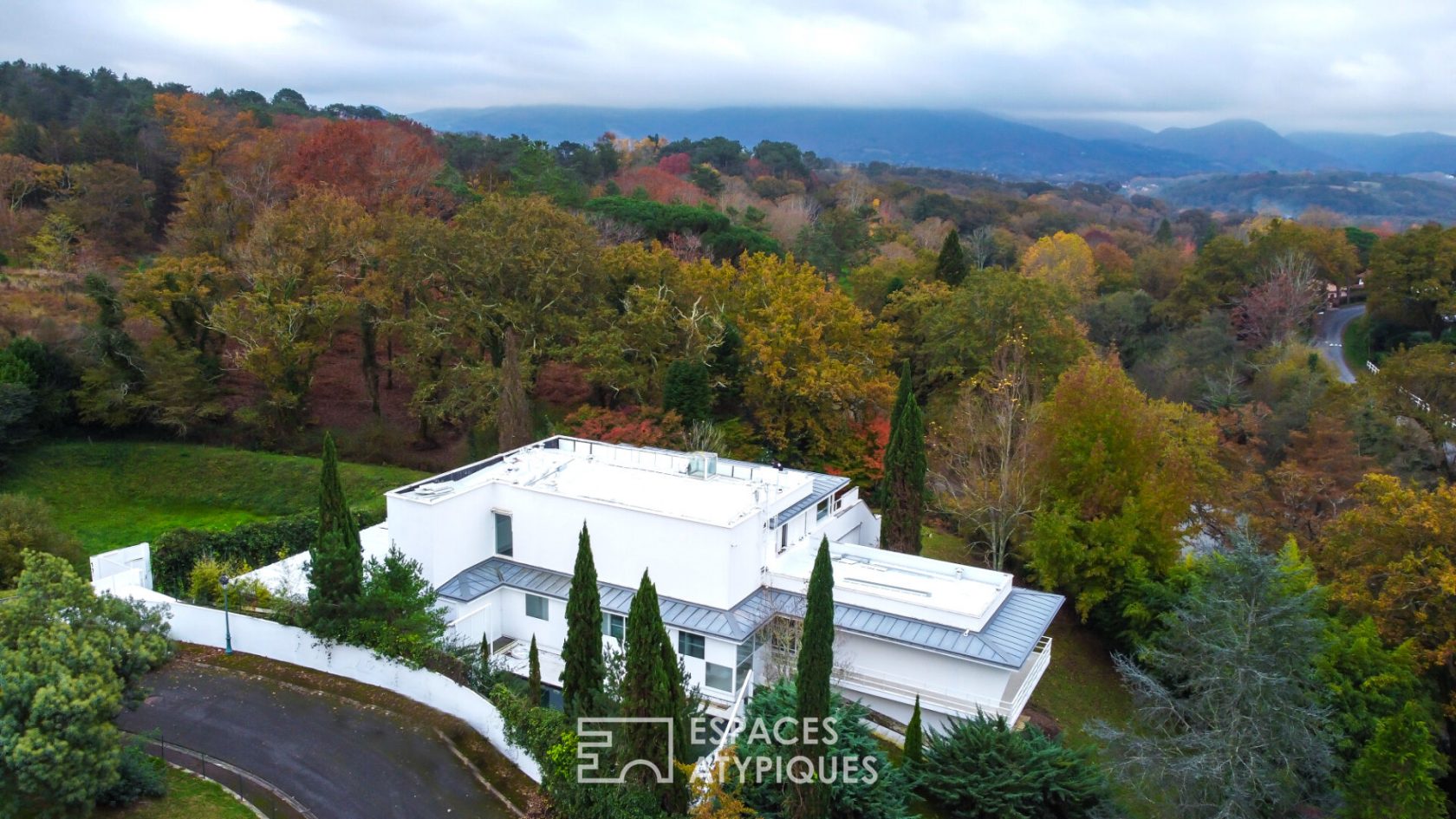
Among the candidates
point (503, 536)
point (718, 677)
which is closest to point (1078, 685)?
point (718, 677)

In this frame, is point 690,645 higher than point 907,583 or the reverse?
the reverse

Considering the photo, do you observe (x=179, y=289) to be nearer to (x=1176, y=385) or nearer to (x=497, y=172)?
(x=497, y=172)

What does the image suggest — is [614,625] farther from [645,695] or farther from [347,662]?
[645,695]

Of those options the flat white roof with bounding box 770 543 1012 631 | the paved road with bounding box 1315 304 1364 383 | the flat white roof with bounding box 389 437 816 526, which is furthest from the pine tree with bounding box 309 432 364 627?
the paved road with bounding box 1315 304 1364 383

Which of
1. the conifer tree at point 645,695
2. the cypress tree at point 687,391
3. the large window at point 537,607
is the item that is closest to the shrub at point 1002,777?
the conifer tree at point 645,695

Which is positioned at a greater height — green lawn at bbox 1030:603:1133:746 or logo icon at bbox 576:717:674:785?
logo icon at bbox 576:717:674:785

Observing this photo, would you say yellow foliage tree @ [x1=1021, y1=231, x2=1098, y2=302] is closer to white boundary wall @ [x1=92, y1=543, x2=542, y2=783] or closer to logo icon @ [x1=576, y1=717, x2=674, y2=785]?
white boundary wall @ [x1=92, y1=543, x2=542, y2=783]
